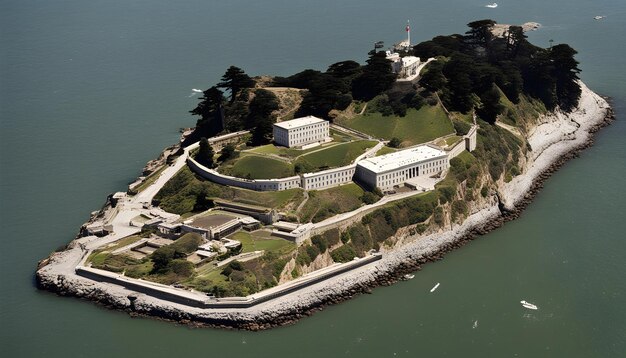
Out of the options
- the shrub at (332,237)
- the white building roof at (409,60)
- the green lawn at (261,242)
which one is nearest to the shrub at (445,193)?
the shrub at (332,237)

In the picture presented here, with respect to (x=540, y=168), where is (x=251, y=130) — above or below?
above

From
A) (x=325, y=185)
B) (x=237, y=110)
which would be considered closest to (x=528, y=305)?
(x=325, y=185)

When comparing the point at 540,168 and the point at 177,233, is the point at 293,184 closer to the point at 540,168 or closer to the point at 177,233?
the point at 177,233

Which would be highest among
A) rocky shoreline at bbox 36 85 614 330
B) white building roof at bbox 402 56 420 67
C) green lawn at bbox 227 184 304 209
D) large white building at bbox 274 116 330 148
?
white building roof at bbox 402 56 420 67

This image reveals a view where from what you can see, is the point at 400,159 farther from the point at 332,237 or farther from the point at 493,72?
the point at 493,72

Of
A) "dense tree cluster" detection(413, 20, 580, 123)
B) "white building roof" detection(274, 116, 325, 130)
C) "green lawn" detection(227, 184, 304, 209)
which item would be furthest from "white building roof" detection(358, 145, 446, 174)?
"dense tree cluster" detection(413, 20, 580, 123)

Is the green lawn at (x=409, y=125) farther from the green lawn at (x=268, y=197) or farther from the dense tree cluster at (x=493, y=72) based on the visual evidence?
the green lawn at (x=268, y=197)

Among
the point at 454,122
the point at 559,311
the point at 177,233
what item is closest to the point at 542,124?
the point at 454,122

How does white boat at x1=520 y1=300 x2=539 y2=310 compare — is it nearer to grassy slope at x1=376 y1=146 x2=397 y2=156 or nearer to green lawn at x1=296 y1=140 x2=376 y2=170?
green lawn at x1=296 y1=140 x2=376 y2=170
